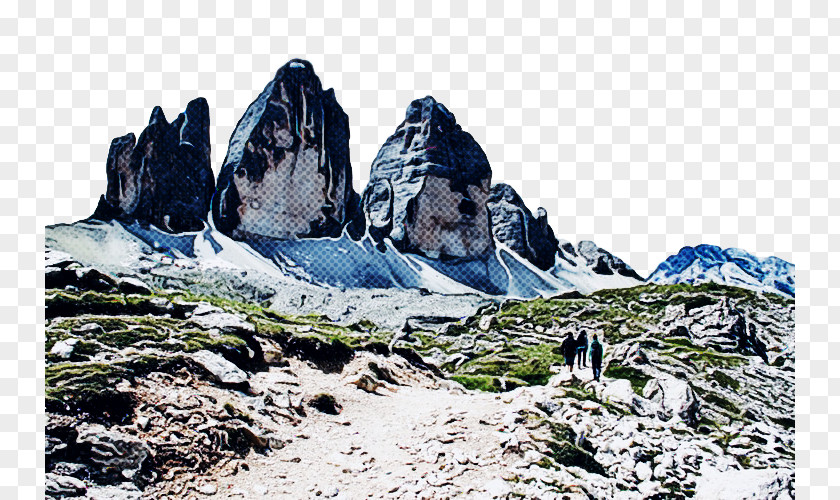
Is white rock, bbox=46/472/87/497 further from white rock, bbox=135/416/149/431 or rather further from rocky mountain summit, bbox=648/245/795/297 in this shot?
rocky mountain summit, bbox=648/245/795/297

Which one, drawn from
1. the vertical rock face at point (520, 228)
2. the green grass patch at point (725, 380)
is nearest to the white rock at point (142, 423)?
the green grass patch at point (725, 380)

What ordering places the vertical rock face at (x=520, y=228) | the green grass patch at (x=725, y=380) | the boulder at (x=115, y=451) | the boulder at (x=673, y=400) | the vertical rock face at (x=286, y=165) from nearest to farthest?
1. the boulder at (x=115, y=451)
2. the boulder at (x=673, y=400)
3. the green grass patch at (x=725, y=380)
4. the vertical rock face at (x=286, y=165)
5. the vertical rock face at (x=520, y=228)

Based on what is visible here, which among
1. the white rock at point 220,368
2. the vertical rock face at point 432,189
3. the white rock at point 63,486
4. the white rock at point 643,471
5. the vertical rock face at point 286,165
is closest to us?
the white rock at point 63,486

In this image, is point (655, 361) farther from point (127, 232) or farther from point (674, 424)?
point (127, 232)

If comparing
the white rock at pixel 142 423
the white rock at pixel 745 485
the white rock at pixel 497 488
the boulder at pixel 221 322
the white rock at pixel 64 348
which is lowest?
the white rock at pixel 745 485

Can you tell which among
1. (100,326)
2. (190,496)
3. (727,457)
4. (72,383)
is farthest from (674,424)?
(100,326)

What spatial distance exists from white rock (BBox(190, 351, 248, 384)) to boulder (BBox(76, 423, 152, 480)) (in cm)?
338

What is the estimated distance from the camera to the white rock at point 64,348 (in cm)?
1200

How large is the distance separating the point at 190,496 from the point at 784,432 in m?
13.8

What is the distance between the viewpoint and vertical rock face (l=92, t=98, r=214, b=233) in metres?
67.8

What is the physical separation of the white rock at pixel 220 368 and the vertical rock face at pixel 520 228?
8572 cm

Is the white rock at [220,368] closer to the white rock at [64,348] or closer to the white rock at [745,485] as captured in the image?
the white rock at [64,348]

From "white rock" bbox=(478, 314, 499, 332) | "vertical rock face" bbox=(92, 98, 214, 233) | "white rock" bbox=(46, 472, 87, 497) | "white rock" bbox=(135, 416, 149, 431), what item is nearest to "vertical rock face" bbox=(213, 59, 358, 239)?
"vertical rock face" bbox=(92, 98, 214, 233)

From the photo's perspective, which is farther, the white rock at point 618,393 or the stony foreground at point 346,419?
the white rock at point 618,393
